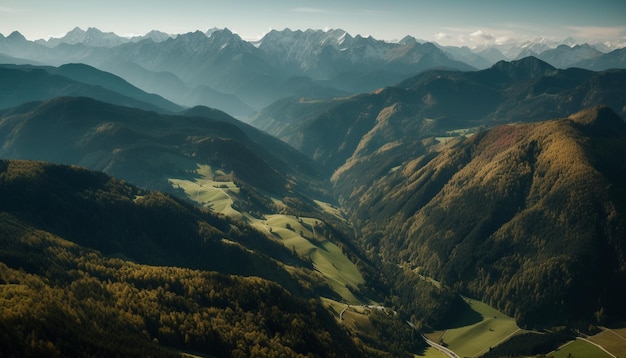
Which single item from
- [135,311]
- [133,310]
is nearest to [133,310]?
[133,310]

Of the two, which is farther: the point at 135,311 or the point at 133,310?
the point at 133,310

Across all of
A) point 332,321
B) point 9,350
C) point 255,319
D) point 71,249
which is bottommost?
point 332,321

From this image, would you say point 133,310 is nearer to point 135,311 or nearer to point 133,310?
point 133,310

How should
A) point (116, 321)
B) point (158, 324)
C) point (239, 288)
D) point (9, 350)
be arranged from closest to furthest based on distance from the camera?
point (9, 350)
point (116, 321)
point (158, 324)
point (239, 288)

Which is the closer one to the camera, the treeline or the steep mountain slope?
the treeline

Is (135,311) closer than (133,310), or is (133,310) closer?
(135,311)

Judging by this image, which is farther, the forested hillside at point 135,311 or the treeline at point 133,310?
the forested hillside at point 135,311

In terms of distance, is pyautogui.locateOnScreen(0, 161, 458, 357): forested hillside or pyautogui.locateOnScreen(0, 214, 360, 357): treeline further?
pyautogui.locateOnScreen(0, 161, 458, 357): forested hillside

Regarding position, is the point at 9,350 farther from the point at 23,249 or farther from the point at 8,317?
the point at 23,249

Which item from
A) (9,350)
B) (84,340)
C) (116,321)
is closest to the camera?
(9,350)

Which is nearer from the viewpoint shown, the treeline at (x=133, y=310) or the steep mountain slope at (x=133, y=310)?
the treeline at (x=133, y=310)

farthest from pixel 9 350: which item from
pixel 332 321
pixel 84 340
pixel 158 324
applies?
pixel 332 321
